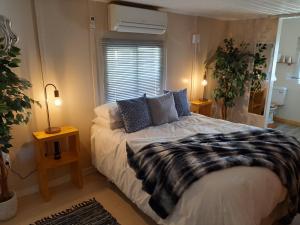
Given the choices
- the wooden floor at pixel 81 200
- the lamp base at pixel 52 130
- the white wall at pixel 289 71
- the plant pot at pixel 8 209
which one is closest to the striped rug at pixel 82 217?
the wooden floor at pixel 81 200

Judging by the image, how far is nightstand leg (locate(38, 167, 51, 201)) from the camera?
7.86 ft

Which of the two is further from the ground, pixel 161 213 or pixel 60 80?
pixel 60 80

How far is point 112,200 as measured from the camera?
8.09 feet

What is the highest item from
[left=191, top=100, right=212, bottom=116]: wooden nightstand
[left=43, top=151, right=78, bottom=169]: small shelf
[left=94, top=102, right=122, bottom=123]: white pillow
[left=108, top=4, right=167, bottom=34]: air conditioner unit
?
[left=108, top=4, right=167, bottom=34]: air conditioner unit

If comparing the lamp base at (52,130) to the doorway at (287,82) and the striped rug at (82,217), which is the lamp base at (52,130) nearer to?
the striped rug at (82,217)

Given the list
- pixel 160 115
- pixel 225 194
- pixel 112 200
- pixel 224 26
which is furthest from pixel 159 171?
pixel 224 26

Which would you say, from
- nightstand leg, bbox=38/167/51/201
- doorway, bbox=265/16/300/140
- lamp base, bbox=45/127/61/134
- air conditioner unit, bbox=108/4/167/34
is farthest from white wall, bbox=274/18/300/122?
nightstand leg, bbox=38/167/51/201

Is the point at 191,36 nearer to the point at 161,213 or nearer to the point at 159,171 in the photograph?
the point at 159,171

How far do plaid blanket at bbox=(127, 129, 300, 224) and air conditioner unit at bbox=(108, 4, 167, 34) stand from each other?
1.54 m

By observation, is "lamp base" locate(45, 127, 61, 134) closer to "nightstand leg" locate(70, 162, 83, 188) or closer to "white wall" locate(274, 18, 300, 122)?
"nightstand leg" locate(70, 162, 83, 188)

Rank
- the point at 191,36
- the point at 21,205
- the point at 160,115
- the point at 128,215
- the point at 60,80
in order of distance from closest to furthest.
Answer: the point at 128,215
the point at 21,205
the point at 60,80
the point at 160,115
the point at 191,36

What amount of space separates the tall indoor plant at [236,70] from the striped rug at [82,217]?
2887 mm

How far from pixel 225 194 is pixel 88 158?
199cm

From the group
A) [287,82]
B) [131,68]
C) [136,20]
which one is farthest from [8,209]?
[287,82]
